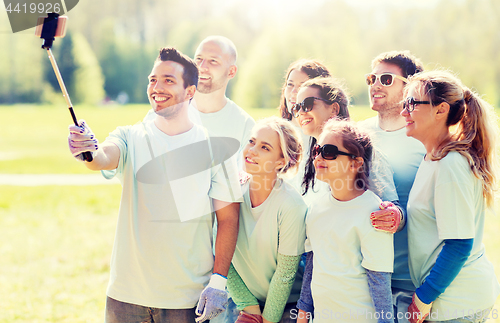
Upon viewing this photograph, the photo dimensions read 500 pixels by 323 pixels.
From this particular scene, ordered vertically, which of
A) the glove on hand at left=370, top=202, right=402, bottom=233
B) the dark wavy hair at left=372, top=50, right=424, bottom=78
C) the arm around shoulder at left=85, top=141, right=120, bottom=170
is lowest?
the glove on hand at left=370, top=202, right=402, bottom=233

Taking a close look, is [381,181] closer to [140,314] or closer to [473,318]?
[473,318]

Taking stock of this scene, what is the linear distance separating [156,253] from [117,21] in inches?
2475

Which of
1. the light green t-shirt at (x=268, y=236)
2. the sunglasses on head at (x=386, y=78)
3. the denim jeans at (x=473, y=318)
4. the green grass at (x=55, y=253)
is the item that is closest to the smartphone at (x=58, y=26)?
the light green t-shirt at (x=268, y=236)

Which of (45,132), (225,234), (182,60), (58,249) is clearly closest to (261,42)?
(45,132)

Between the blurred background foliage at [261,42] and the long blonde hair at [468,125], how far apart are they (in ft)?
113

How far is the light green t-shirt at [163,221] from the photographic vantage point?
8.71ft

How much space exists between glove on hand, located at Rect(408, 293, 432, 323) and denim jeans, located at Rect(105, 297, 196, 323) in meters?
1.32

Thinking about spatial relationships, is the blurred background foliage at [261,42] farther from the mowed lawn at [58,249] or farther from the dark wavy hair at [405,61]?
the dark wavy hair at [405,61]

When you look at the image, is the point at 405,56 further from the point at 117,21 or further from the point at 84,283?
the point at 117,21

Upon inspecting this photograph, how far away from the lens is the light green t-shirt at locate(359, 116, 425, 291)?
288 cm

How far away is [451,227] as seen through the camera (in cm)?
238

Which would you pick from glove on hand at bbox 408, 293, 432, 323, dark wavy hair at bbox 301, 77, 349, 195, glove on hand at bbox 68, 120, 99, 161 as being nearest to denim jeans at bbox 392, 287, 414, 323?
glove on hand at bbox 408, 293, 432, 323

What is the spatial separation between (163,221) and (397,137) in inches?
68.0

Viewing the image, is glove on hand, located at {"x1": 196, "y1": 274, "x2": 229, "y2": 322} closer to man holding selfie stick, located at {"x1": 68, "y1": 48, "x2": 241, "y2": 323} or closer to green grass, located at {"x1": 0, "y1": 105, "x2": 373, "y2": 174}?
man holding selfie stick, located at {"x1": 68, "y1": 48, "x2": 241, "y2": 323}
